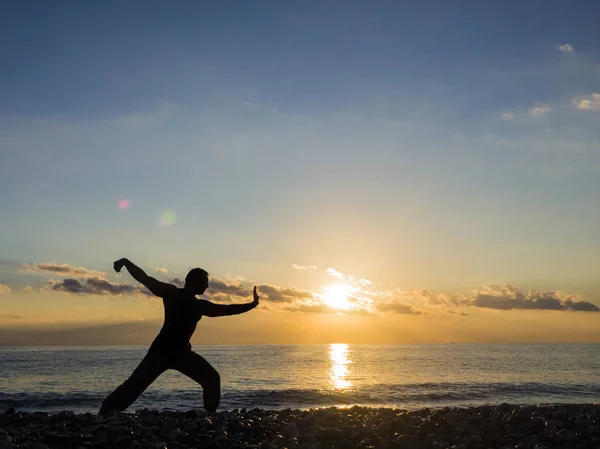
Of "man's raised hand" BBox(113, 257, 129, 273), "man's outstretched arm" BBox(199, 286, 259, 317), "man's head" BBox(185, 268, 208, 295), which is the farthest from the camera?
"man's head" BBox(185, 268, 208, 295)

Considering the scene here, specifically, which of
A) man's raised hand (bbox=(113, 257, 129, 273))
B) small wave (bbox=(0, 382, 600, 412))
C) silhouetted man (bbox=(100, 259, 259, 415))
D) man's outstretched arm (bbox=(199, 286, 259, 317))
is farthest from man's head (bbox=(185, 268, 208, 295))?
small wave (bbox=(0, 382, 600, 412))

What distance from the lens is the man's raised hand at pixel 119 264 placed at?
9211 mm

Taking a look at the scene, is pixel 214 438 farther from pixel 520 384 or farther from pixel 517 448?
pixel 520 384

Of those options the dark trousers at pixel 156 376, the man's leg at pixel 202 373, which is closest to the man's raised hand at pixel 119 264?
the dark trousers at pixel 156 376

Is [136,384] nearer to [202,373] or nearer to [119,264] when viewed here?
[202,373]

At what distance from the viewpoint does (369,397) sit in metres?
24.3

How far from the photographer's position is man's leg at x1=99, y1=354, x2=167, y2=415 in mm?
9258

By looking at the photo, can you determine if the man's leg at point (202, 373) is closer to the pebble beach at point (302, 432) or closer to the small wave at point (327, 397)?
the pebble beach at point (302, 432)

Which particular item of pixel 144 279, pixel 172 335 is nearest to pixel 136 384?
pixel 172 335

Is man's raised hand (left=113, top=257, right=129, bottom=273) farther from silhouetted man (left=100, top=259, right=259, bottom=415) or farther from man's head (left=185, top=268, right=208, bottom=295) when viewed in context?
man's head (left=185, top=268, right=208, bottom=295)

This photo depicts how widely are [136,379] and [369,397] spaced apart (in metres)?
17.3

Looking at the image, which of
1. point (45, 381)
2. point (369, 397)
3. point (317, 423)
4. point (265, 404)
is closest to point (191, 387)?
point (265, 404)

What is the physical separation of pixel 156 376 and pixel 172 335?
2.76 feet

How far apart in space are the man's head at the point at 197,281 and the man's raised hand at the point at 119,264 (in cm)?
120
